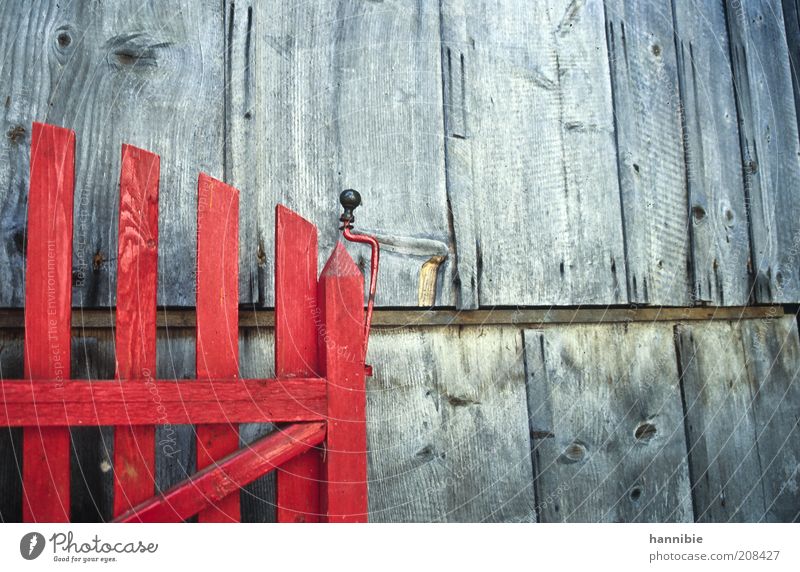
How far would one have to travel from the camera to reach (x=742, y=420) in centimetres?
128

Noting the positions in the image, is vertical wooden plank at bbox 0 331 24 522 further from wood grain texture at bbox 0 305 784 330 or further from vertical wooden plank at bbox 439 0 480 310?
vertical wooden plank at bbox 439 0 480 310

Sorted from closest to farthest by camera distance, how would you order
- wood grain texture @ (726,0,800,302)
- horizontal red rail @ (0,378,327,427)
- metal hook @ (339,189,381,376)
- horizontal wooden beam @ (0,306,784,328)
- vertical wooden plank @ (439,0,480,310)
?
horizontal red rail @ (0,378,327,427) → metal hook @ (339,189,381,376) → horizontal wooden beam @ (0,306,784,328) → vertical wooden plank @ (439,0,480,310) → wood grain texture @ (726,0,800,302)

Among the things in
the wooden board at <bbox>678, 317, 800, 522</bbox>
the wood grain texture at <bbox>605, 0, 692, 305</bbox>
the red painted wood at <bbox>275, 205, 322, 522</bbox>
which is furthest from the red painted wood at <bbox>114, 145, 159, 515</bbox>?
the wooden board at <bbox>678, 317, 800, 522</bbox>

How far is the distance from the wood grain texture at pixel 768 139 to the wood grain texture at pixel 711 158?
0.02 metres

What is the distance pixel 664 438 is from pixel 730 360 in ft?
0.65

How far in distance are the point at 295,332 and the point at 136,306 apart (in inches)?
8.0

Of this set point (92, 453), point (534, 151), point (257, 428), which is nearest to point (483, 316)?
point (534, 151)

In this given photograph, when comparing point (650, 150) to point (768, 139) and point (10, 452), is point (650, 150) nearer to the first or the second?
point (768, 139)

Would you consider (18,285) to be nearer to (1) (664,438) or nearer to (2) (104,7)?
(2) (104,7)

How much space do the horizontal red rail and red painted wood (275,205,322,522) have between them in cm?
4

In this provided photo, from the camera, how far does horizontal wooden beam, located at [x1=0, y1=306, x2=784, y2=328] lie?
3.49 feet

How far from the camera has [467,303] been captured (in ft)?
3.87

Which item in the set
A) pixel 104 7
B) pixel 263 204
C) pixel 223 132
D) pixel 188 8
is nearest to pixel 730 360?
pixel 263 204

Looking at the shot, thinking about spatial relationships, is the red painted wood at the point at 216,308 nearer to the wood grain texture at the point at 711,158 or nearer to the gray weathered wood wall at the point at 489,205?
the gray weathered wood wall at the point at 489,205
